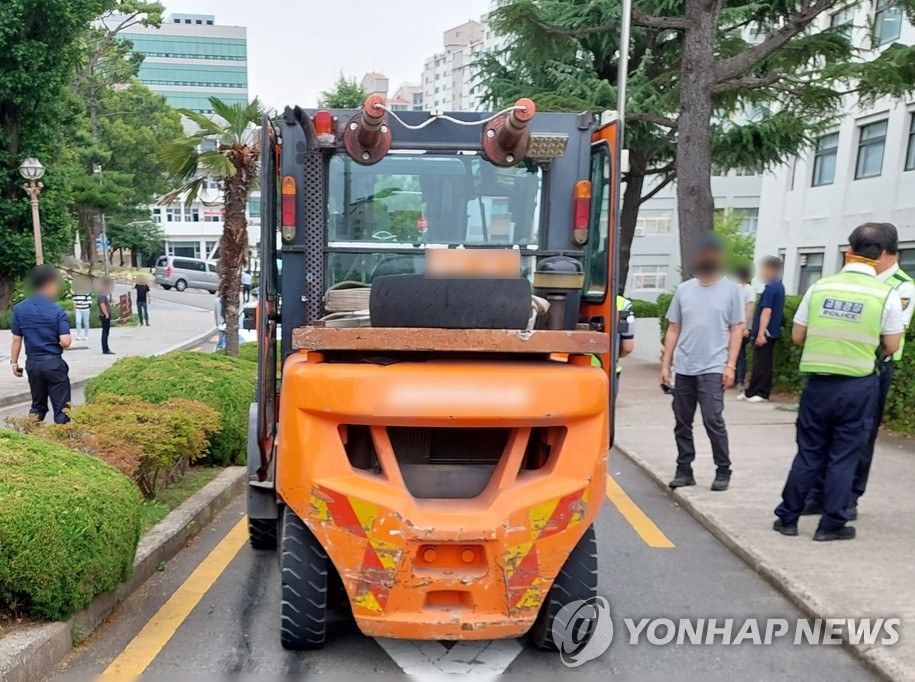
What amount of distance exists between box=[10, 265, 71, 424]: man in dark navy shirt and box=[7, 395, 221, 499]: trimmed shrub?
5.43 ft

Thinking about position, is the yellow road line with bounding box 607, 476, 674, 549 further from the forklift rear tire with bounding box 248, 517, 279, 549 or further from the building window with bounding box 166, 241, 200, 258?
the building window with bounding box 166, 241, 200, 258

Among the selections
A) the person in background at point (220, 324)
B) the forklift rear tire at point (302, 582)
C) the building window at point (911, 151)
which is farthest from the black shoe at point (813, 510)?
the building window at point (911, 151)

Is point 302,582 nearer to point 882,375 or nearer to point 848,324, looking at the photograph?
point 848,324

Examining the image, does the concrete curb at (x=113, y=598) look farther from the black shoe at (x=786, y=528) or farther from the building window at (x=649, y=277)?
the building window at (x=649, y=277)

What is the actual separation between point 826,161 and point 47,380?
2240 cm

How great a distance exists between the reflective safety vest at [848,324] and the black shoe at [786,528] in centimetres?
111

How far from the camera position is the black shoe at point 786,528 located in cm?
A: 513

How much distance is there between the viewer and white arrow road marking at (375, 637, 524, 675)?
3471mm

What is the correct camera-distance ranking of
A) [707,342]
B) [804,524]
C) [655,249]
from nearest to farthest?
[804,524], [707,342], [655,249]

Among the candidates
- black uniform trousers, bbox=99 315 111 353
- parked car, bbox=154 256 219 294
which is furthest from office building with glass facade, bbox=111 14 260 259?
black uniform trousers, bbox=99 315 111 353

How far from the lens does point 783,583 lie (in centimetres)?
434

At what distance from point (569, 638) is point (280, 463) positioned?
161 cm

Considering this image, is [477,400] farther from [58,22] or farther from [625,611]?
[58,22]

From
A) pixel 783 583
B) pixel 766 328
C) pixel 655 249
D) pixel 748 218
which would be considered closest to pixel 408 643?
pixel 783 583
